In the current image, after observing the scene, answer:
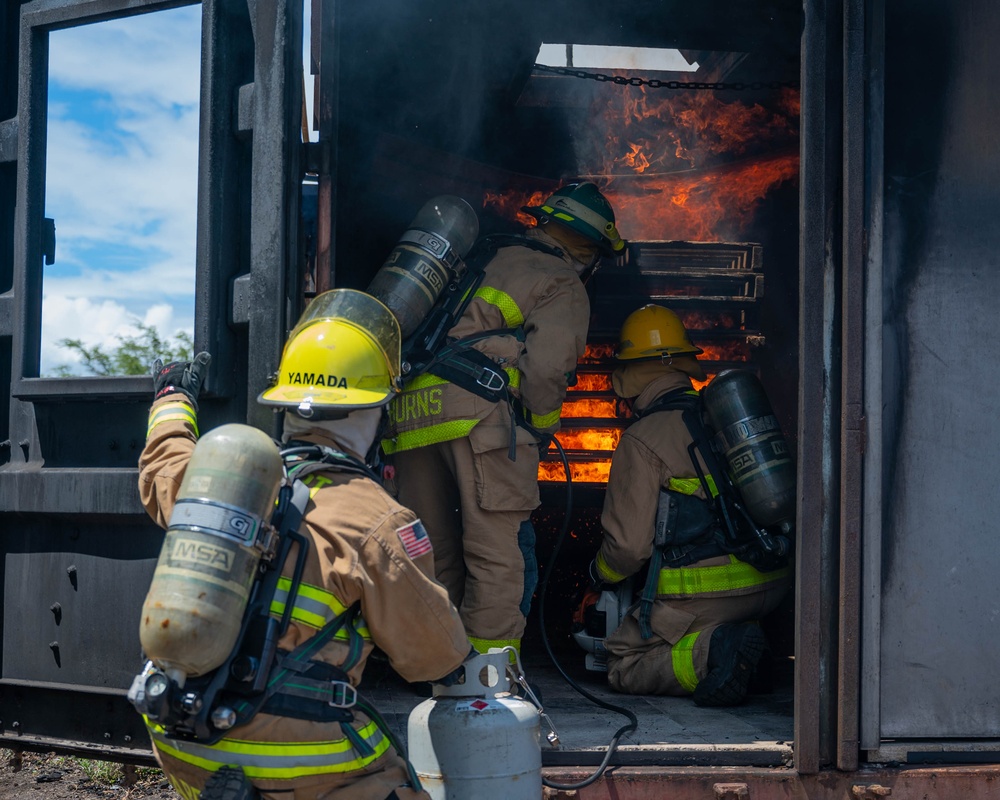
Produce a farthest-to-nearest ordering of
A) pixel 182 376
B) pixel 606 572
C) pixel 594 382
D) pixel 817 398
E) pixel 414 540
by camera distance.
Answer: pixel 594 382
pixel 606 572
pixel 817 398
pixel 182 376
pixel 414 540

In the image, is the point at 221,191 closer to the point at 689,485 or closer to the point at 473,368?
the point at 473,368

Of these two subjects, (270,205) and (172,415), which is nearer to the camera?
(172,415)

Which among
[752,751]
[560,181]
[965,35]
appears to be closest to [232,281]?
[752,751]

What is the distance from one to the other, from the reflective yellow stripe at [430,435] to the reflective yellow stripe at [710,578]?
1.17 meters

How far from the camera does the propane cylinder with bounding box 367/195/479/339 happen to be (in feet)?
12.8

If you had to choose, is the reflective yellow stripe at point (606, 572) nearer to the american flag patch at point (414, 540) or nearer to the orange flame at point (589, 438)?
the orange flame at point (589, 438)

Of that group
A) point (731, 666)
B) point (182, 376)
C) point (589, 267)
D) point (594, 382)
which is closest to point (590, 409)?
point (594, 382)

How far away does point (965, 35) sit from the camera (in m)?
3.31

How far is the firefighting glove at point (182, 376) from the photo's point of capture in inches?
118

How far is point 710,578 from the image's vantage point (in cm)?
436

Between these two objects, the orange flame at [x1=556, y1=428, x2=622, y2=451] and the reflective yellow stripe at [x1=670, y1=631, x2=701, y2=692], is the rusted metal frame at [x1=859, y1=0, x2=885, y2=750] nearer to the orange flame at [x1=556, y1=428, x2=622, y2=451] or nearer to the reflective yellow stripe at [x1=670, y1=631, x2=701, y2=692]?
the reflective yellow stripe at [x1=670, y1=631, x2=701, y2=692]

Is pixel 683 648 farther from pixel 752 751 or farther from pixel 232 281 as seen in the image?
pixel 232 281

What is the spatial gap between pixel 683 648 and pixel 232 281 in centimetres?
244

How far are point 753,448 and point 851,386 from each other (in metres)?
1.13
